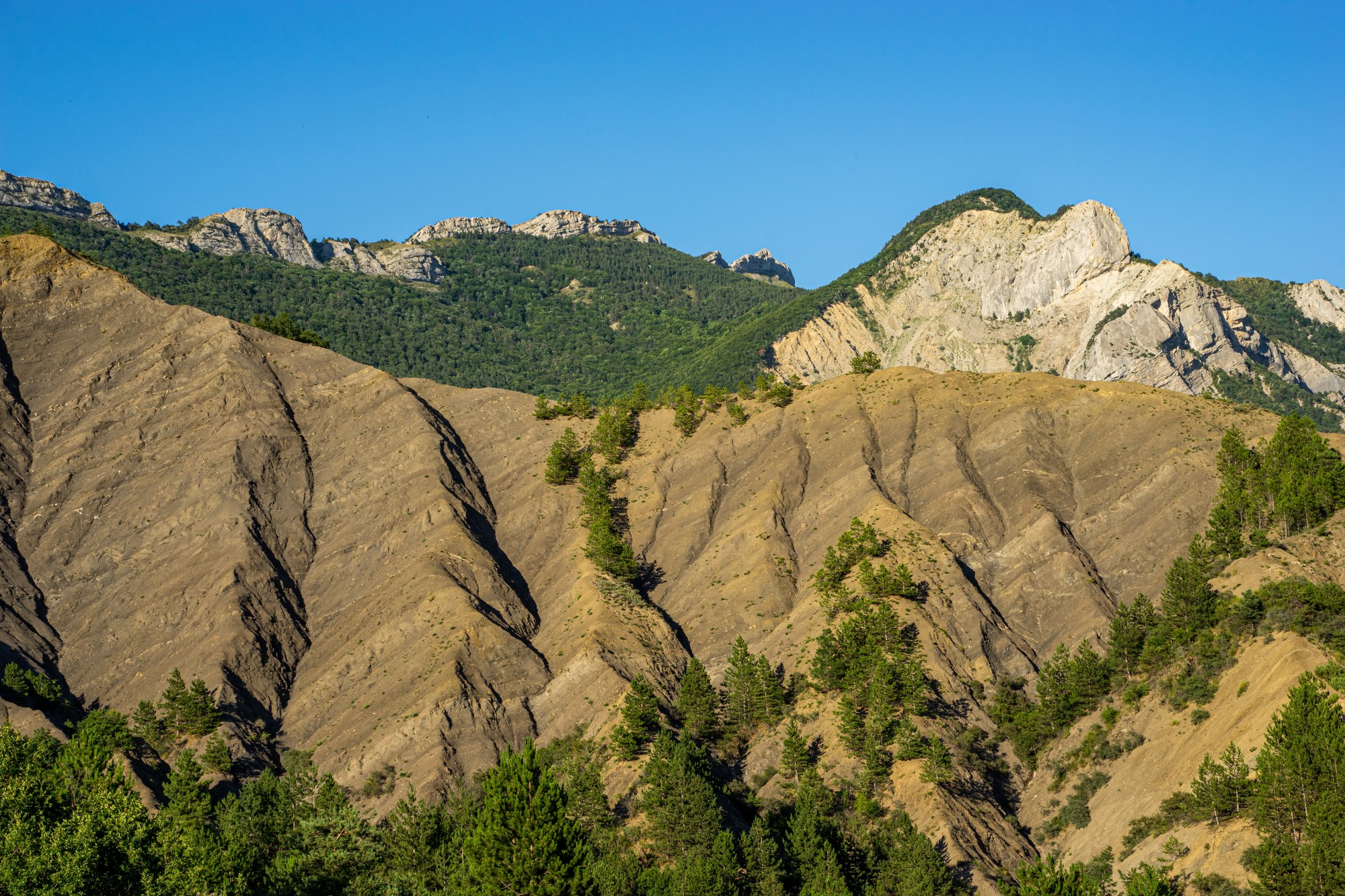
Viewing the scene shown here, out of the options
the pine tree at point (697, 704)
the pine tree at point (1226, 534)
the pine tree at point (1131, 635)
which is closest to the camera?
the pine tree at point (1131, 635)

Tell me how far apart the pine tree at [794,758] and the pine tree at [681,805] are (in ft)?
20.3

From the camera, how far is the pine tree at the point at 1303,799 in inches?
2135

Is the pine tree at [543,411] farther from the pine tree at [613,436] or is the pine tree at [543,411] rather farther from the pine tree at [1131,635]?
the pine tree at [1131,635]

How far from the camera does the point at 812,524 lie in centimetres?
10506

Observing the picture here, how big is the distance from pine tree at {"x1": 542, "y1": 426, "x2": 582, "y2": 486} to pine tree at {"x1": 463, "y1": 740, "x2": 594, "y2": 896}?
2416 inches

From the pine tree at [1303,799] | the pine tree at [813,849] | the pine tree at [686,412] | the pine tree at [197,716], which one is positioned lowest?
the pine tree at [1303,799]

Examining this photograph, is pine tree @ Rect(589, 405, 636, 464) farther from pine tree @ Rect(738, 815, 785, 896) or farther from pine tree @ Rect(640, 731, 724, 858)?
pine tree @ Rect(738, 815, 785, 896)

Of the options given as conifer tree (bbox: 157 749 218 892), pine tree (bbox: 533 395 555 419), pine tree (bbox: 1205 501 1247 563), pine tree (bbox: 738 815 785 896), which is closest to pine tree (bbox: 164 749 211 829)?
conifer tree (bbox: 157 749 218 892)

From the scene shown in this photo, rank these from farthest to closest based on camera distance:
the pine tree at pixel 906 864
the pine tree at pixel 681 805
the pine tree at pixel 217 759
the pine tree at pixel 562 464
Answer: the pine tree at pixel 562 464 → the pine tree at pixel 217 759 → the pine tree at pixel 681 805 → the pine tree at pixel 906 864

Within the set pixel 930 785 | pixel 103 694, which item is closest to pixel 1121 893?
pixel 930 785

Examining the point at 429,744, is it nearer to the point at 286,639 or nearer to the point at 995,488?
the point at 286,639

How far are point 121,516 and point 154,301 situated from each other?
2990 centimetres

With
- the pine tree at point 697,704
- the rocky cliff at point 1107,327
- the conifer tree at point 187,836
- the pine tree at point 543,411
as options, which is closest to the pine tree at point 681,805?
the pine tree at point 697,704

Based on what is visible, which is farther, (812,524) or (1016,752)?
(812,524)
